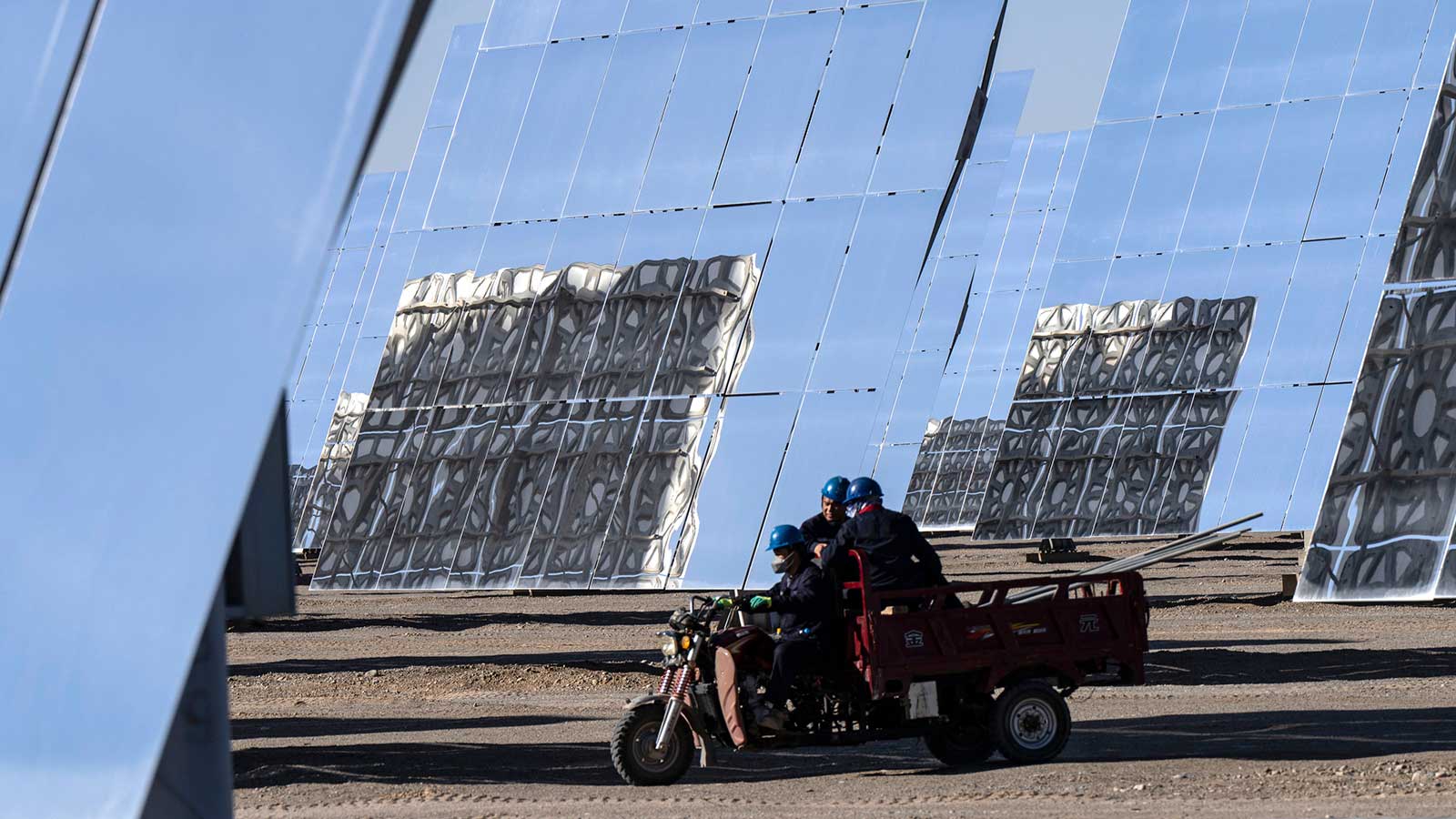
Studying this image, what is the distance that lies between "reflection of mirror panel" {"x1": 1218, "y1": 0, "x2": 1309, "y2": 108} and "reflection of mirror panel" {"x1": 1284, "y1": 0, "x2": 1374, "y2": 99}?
17 cm

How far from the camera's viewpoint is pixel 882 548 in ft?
33.5

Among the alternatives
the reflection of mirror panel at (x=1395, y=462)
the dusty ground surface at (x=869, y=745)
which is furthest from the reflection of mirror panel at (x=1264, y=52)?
the reflection of mirror panel at (x=1395, y=462)

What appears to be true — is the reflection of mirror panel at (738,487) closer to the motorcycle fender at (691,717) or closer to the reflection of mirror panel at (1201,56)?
the motorcycle fender at (691,717)

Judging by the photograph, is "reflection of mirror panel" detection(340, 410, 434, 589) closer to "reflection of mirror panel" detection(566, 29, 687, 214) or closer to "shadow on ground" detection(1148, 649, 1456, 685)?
"reflection of mirror panel" detection(566, 29, 687, 214)

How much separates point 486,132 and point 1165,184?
12.1 m

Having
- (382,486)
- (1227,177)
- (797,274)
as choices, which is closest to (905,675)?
(797,274)

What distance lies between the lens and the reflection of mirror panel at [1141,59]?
1180 inches

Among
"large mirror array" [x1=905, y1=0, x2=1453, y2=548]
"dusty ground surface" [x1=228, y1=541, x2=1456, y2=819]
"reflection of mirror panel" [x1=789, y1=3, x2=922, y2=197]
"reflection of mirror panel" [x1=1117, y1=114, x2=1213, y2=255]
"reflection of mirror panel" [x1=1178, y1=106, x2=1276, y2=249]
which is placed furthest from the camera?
"reflection of mirror panel" [x1=1117, y1=114, x2=1213, y2=255]

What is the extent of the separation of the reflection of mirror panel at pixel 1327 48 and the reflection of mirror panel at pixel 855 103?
29.2ft

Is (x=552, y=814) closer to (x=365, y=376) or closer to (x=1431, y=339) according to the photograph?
(x=1431, y=339)

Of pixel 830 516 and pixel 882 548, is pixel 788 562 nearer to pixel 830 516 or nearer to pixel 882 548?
pixel 882 548

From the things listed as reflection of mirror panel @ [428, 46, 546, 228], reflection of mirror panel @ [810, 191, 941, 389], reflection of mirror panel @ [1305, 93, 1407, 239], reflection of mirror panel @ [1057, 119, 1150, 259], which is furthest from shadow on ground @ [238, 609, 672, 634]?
reflection of mirror panel @ [1057, 119, 1150, 259]

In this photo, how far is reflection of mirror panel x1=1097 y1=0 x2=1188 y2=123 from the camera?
98.4 ft

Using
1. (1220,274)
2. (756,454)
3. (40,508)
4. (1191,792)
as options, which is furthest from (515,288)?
(40,508)
